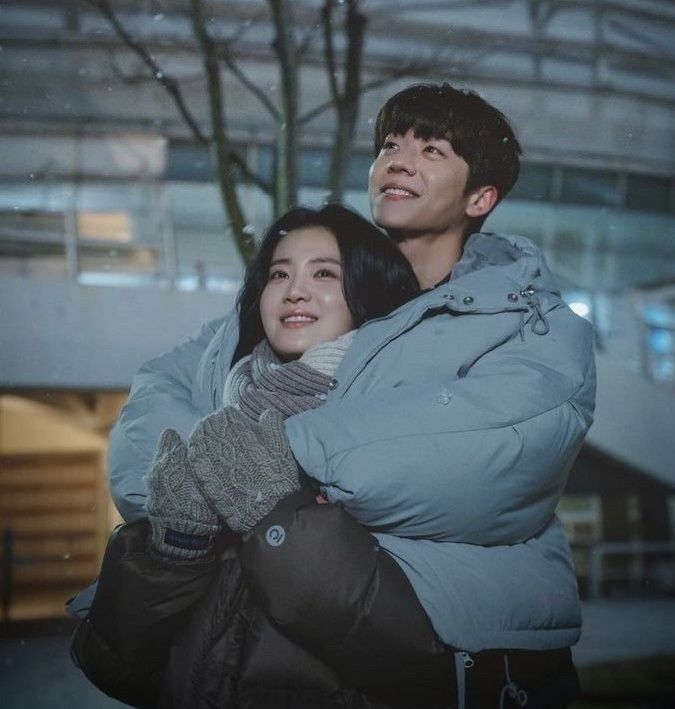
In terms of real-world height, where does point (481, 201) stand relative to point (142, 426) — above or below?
above

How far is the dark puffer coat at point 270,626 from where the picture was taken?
4.78ft

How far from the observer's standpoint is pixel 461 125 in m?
2.10

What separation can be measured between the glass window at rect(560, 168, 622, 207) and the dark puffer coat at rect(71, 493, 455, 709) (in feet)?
23.8

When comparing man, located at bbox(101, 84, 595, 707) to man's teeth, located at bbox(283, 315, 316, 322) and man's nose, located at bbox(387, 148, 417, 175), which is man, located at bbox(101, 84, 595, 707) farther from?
man's teeth, located at bbox(283, 315, 316, 322)

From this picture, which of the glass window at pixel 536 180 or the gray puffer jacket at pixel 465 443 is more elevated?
the glass window at pixel 536 180

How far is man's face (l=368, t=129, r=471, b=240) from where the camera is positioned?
2.06 meters

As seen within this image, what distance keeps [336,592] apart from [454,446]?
38 cm

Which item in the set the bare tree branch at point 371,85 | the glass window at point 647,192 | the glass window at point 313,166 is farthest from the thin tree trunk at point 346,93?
the glass window at point 647,192

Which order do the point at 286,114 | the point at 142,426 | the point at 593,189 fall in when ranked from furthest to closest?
the point at 593,189, the point at 286,114, the point at 142,426

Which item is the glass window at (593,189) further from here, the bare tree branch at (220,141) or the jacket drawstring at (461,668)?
the jacket drawstring at (461,668)

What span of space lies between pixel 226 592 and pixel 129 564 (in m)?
0.22

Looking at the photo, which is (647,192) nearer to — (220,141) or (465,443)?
(220,141)

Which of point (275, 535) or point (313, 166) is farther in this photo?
point (313, 166)

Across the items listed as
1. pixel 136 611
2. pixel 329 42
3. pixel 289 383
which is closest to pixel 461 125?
pixel 289 383
